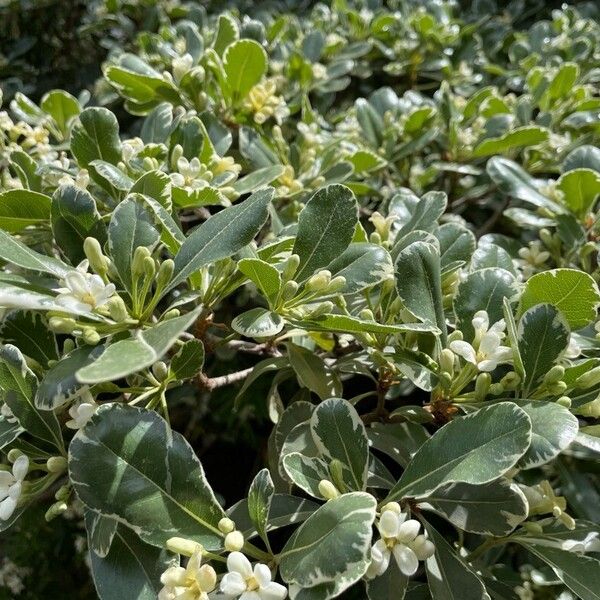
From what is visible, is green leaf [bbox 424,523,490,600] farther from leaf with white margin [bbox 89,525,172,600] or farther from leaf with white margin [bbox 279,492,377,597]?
leaf with white margin [bbox 89,525,172,600]

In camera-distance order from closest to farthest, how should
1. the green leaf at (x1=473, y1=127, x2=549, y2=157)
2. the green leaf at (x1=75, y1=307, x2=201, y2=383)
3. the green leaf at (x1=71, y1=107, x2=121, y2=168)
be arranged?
1. the green leaf at (x1=75, y1=307, x2=201, y2=383)
2. the green leaf at (x1=71, y1=107, x2=121, y2=168)
3. the green leaf at (x1=473, y1=127, x2=549, y2=157)

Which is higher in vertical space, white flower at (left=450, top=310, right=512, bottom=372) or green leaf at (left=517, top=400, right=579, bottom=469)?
white flower at (left=450, top=310, right=512, bottom=372)

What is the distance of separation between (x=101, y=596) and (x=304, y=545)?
0.29 meters

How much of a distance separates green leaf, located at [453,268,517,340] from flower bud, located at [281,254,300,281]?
293mm

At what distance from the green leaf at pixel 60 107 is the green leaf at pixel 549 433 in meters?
1.50

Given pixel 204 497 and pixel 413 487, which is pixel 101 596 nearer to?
pixel 204 497

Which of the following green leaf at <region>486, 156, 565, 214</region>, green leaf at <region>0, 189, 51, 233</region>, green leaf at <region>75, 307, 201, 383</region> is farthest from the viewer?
green leaf at <region>486, 156, 565, 214</region>

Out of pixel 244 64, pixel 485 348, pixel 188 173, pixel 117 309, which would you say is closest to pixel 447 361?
pixel 485 348

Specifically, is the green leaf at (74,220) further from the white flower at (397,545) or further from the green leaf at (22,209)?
the white flower at (397,545)

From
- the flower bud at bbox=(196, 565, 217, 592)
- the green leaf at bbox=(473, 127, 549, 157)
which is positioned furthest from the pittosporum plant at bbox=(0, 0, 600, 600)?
the green leaf at bbox=(473, 127, 549, 157)

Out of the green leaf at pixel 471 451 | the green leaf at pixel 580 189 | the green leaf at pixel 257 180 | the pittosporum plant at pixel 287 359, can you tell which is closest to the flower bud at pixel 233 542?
the pittosporum plant at pixel 287 359

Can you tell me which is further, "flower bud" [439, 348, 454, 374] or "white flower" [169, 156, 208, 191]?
"white flower" [169, 156, 208, 191]

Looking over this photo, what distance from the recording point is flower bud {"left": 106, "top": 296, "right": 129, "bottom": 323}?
2.98ft

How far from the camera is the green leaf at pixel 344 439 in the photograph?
3.20 ft
